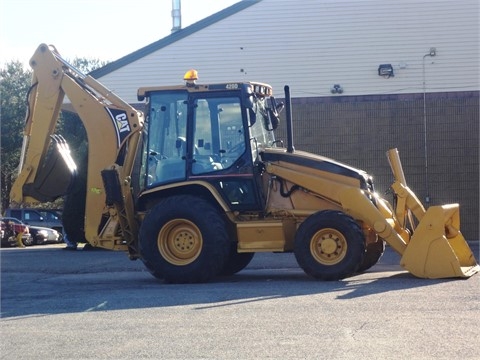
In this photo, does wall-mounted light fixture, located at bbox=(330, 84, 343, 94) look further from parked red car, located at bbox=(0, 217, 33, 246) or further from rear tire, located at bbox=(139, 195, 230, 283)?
parked red car, located at bbox=(0, 217, 33, 246)

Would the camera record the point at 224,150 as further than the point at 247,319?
Yes

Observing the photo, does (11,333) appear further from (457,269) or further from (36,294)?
(457,269)

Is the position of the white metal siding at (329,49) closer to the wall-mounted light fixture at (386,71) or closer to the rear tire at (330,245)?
the wall-mounted light fixture at (386,71)

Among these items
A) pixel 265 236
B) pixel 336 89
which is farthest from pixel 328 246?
pixel 336 89

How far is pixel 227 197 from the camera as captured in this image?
13516 millimetres

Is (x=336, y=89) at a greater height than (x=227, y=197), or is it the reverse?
(x=336, y=89)

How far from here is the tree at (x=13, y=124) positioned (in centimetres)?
4238

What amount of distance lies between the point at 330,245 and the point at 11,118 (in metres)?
35.3

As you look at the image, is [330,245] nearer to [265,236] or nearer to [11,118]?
[265,236]

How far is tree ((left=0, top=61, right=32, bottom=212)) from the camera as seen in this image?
43844 millimetres

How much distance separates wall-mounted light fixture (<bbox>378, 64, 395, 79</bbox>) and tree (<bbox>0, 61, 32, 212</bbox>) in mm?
21078

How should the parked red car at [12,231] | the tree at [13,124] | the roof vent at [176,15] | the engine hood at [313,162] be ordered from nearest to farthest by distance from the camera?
the engine hood at [313,162]
the roof vent at [176,15]
the parked red car at [12,231]
the tree at [13,124]

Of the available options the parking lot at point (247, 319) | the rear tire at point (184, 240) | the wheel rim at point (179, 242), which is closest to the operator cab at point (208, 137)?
the rear tire at point (184, 240)

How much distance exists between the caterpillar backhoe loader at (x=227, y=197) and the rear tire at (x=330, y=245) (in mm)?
16
